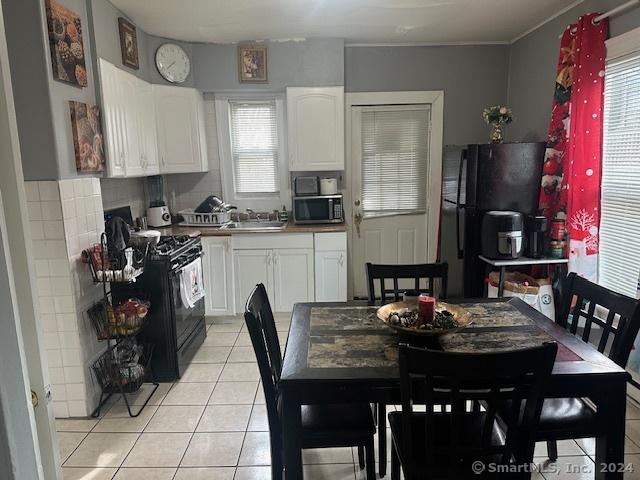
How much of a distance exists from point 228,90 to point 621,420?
149 inches

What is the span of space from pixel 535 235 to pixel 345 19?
217cm

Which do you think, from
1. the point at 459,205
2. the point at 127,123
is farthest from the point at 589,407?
the point at 127,123

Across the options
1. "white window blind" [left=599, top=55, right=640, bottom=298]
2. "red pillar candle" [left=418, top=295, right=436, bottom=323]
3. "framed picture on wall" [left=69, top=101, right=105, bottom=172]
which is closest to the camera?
"red pillar candle" [left=418, top=295, right=436, bottom=323]

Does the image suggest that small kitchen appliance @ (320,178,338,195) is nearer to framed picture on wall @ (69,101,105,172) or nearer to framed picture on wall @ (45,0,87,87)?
framed picture on wall @ (69,101,105,172)

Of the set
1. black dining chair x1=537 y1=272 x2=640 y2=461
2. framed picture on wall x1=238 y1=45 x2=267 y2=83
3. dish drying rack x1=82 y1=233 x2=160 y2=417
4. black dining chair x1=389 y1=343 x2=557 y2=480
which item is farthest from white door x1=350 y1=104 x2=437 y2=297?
black dining chair x1=389 y1=343 x2=557 y2=480

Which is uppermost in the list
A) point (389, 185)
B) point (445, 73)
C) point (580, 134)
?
point (445, 73)

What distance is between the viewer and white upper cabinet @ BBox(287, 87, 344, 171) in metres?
3.97

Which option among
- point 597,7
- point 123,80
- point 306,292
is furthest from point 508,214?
point 123,80

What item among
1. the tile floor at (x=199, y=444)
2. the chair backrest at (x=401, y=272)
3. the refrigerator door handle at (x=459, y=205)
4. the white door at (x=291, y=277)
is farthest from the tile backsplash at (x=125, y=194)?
the refrigerator door handle at (x=459, y=205)

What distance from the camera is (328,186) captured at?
4102 millimetres

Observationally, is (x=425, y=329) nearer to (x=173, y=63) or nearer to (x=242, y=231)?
(x=242, y=231)

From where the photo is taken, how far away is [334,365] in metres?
1.57

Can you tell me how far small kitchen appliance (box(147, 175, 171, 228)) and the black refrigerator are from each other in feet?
8.72

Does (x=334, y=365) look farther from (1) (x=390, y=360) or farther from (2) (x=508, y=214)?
(2) (x=508, y=214)
